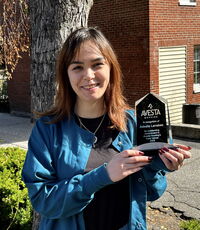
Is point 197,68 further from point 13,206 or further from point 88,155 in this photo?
point 88,155

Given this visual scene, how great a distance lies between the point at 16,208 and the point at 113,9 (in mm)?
9162

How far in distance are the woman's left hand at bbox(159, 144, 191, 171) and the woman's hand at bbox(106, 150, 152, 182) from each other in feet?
0.40

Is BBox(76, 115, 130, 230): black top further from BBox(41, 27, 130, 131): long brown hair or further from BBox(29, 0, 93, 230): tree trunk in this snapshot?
BBox(29, 0, 93, 230): tree trunk

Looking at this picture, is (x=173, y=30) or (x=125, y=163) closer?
(x=125, y=163)

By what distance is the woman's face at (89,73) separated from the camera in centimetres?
194

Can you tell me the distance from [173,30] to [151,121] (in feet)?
34.3

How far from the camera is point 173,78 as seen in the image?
12.3 metres

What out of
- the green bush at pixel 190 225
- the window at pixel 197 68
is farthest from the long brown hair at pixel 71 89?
the window at pixel 197 68

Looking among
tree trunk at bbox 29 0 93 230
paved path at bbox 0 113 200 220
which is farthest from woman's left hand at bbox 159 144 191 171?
paved path at bbox 0 113 200 220

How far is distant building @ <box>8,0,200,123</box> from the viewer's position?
439 inches

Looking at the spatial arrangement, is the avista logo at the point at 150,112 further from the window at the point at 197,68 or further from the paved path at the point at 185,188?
the window at the point at 197,68

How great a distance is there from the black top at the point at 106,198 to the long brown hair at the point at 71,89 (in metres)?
0.08

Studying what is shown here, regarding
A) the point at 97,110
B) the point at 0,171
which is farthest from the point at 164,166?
the point at 0,171

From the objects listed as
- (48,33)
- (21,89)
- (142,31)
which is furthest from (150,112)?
(21,89)
